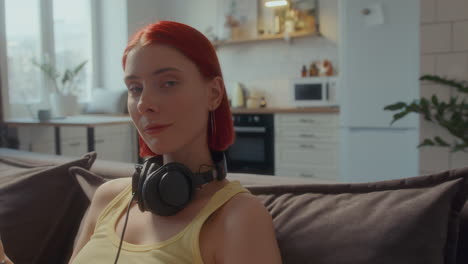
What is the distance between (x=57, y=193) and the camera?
117cm

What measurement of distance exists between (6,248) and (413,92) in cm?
279

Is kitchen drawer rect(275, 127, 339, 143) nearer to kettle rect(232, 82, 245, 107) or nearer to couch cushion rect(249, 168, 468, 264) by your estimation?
kettle rect(232, 82, 245, 107)

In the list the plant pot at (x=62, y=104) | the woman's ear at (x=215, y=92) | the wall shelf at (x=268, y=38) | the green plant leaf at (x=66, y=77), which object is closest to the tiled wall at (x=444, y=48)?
the woman's ear at (x=215, y=92)

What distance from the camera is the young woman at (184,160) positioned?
662 mm

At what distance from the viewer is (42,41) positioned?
14.4 ft

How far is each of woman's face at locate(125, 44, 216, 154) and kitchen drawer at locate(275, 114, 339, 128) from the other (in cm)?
339

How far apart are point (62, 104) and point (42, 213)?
304 centimetres

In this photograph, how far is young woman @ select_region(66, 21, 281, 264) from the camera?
66 centimetres

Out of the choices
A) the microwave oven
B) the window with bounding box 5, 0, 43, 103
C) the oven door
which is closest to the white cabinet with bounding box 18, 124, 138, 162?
the window with bounding box 5, 0, 43, 103

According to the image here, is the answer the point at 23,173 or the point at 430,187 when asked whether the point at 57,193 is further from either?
the point at 430,187

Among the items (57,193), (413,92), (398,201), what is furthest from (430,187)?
(413,92)

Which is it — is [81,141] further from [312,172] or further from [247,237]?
[247,237]

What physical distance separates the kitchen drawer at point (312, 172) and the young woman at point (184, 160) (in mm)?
3354

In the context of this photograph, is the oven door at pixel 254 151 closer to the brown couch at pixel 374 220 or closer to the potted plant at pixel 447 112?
the potted plant at pixel 447 112
